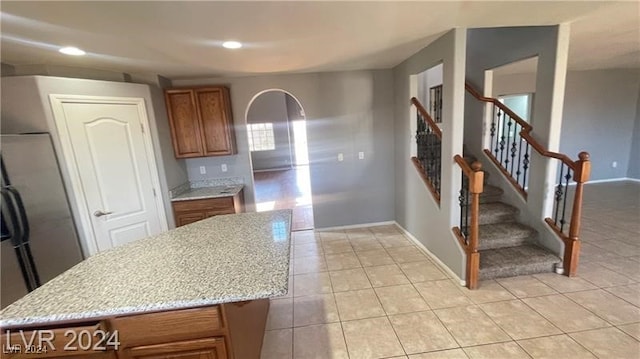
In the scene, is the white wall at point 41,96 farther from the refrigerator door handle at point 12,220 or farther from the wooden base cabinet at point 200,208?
the wooden base cabinet at point 200,208

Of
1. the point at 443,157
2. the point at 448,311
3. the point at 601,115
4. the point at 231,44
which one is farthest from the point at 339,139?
the point at 601,115

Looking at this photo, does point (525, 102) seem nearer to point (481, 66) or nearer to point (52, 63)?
point (481, 66)

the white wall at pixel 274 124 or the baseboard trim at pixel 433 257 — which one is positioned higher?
the white wall at pixel 274 124

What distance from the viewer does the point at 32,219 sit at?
2.09 meters

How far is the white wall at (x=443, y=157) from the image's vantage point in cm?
234

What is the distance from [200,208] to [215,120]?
1157mm

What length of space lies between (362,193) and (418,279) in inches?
65.1

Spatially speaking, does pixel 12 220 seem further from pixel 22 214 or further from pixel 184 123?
pixel 184 123

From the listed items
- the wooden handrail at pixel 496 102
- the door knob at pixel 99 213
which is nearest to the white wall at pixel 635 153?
the wooden handrail at pixel 496 102

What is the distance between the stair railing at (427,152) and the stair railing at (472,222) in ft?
1.31

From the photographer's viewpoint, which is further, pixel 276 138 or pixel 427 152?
pixel 276 138

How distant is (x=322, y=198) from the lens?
406cm

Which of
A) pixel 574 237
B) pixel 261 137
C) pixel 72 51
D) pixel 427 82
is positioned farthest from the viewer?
pixel 261 137

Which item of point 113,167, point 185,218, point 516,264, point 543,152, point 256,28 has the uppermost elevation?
point 256,28
